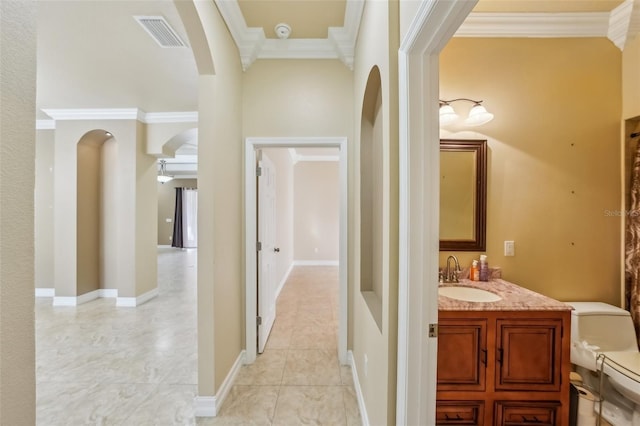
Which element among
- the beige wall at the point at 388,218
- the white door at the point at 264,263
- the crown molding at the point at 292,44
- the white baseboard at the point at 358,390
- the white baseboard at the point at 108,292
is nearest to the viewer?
the beige wall at the point at 388,218

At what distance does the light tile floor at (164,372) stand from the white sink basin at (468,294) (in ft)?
3.46

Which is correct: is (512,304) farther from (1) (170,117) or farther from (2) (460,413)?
(1) (170,117)

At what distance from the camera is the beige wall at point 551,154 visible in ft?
6.61

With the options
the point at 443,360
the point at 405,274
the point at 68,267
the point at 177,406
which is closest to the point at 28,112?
the point at 405,274

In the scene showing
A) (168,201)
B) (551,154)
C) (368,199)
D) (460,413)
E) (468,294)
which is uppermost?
(551,154)

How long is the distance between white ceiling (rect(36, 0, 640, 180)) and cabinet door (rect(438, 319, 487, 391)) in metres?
2.15

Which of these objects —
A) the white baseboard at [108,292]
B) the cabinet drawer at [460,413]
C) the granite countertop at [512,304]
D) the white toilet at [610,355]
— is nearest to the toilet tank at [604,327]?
the white toilet at [610,355]

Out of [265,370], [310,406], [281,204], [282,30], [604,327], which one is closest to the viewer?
[604,327]

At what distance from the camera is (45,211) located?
171 inches

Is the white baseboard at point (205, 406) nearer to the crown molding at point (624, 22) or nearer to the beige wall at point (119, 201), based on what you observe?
the beige wall at point (119, 201)

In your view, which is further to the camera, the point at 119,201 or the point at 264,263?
the point at 119,201

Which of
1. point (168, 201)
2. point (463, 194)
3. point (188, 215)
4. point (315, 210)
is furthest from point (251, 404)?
point (168, 201)

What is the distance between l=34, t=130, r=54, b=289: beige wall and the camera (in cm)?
433

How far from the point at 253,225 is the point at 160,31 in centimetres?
181
